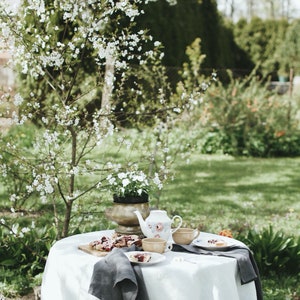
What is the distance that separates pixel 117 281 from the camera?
2.58m

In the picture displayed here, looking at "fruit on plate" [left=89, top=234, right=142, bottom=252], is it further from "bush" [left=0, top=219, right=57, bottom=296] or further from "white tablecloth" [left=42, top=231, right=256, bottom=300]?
"bush" [left=0, top=219, right=57, bottom=296]

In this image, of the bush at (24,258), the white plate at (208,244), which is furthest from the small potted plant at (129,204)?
the bush at (24,258)

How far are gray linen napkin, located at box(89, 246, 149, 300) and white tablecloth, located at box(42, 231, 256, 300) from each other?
4cm

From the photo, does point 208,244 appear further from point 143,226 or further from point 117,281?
point 117,281

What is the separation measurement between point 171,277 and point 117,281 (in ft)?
0.86

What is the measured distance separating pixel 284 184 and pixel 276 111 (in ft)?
11.0

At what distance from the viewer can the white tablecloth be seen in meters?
2.66

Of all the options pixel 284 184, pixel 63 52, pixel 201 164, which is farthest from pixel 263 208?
pixel 63 52

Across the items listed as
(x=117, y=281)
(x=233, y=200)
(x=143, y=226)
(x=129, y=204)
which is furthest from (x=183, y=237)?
(x=233, y=200)

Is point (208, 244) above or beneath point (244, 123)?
above

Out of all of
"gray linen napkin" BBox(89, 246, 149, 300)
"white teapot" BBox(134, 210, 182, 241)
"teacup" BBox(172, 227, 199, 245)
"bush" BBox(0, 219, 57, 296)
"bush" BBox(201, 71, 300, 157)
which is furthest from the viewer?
"bush" BBox(201, 71, 300, 157)

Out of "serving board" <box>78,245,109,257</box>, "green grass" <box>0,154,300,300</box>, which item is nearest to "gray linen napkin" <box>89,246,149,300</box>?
"serving board" <box>78,245,109,257</box>

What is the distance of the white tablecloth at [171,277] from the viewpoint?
2.66m

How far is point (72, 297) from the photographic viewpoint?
113 inches
